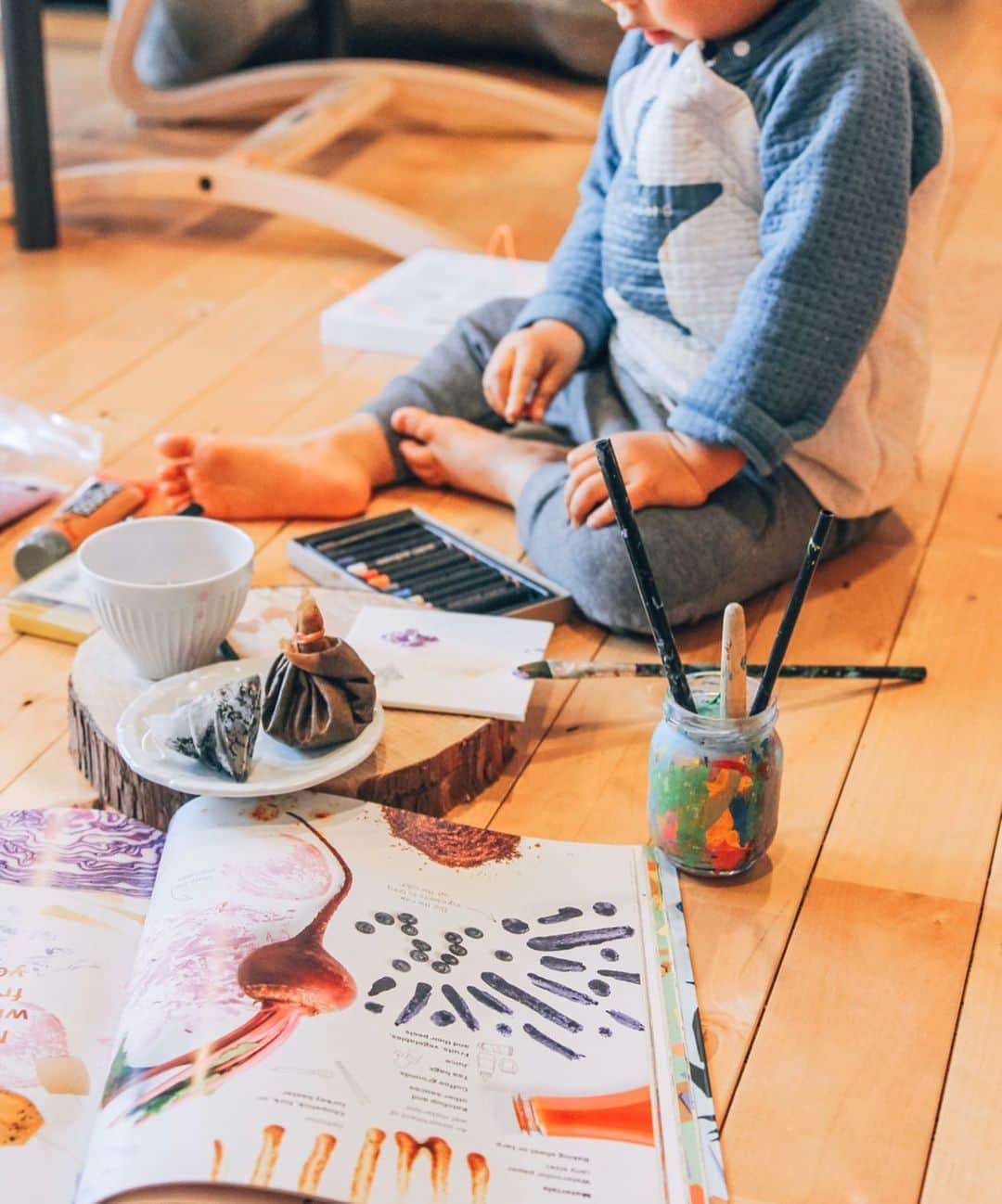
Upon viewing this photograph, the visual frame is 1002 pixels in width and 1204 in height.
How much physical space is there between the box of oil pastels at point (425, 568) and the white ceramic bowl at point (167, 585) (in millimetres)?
150

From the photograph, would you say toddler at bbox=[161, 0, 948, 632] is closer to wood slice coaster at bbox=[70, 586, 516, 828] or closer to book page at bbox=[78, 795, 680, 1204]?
wood slice coaster at bbox=[70, 586, 516, 828]

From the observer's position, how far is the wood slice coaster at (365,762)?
92 cm

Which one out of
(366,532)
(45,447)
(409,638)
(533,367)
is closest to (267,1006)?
(409,638)

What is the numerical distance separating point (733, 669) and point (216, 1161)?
362 mm

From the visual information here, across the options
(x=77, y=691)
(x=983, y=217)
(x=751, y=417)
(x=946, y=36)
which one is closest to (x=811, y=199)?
(x=751, y=417)

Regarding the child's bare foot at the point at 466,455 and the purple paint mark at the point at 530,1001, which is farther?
the child's bare foot at the point at 466,455

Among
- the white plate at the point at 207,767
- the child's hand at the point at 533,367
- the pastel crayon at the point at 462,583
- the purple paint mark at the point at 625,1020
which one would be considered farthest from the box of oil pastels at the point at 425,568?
the purple paint mark at the point at 625,1020

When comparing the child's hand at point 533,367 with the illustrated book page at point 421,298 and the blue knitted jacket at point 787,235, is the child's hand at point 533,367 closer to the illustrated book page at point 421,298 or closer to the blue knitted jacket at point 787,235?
the blue knitted jacket at point 787,235

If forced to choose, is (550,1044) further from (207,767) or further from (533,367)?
(533,367)

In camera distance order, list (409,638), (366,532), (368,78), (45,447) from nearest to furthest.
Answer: (409,638) → (366,532) → (45,447) → (368,78)

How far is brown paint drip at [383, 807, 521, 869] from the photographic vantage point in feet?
2.90

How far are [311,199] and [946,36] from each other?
1943 mm

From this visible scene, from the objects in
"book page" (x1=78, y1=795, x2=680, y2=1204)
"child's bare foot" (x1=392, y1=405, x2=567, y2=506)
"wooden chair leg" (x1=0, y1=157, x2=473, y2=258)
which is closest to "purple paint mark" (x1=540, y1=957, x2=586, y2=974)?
"book page" (x1=78, y1=795, x2=680, y2=1204)

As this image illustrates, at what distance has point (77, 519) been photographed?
1.27 metres
